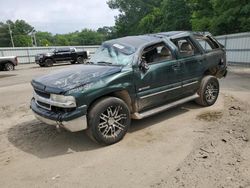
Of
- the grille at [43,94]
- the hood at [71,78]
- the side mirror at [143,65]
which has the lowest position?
the grille at [43,94]

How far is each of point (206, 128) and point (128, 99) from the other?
167 centimetres

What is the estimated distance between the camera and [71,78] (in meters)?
4.46

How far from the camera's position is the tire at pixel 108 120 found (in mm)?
4253

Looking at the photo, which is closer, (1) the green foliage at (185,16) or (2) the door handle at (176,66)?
(2) the door handle at (176,66)

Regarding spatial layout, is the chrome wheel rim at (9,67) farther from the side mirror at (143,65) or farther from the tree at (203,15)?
the tree at (203,15)

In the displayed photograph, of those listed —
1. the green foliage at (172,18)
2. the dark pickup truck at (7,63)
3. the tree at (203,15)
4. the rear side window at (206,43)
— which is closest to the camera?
the rear side window at (206,43)

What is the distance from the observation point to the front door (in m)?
4.92

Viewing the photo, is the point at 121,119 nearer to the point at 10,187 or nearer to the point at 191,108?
the point at 10,187

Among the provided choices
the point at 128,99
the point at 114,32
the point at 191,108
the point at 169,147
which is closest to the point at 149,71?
the point at 128,99

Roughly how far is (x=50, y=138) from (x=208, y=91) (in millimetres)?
3953

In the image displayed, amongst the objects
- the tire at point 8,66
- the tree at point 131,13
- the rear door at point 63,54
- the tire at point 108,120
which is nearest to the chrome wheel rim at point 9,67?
the tire at point 8,66

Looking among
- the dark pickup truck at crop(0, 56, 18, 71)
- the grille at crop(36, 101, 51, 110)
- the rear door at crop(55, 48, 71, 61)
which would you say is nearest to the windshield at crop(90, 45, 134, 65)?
the grille at crop(36, 101, 51, 110)

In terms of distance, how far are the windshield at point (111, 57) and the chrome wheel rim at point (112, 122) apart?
98cm

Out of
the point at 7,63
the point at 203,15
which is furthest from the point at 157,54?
the point at 203,15
